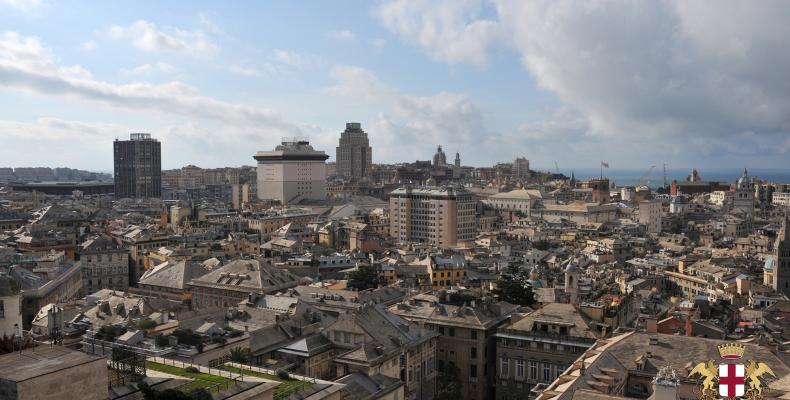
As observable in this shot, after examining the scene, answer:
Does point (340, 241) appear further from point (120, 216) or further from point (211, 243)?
point (120, 216)

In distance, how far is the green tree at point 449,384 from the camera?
43531mm

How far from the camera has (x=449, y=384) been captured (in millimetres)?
45125

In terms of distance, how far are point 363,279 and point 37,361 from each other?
4542 centimetres

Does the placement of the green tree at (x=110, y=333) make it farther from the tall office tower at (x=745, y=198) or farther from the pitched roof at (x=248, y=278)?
the tall office tower at (x=745, y=198)

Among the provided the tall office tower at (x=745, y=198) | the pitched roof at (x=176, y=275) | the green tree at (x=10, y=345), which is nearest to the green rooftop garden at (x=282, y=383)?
the green tree at (x=10, y=345)

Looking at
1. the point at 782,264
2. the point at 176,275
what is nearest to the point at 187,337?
the point at 176,275

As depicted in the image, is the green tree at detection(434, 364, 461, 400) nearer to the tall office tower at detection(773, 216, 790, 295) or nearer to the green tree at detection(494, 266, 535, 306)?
the green tree at detection(494, 266, 535, 306)

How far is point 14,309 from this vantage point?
91.2 feet

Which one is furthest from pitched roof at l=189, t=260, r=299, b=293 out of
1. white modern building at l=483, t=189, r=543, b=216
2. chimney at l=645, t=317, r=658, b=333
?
white modern building at l=483, t=189, r=543, b=216

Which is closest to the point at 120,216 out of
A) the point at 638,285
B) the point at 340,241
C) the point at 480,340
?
the point at 340,241

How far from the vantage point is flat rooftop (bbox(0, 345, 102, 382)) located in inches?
762

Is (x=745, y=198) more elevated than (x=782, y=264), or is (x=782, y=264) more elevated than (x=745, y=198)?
(x=745, y=198)

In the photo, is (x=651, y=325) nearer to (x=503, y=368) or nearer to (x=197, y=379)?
(x=503, y=368)

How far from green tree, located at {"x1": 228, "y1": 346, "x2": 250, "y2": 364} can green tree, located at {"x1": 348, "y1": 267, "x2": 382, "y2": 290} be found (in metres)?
27.7
